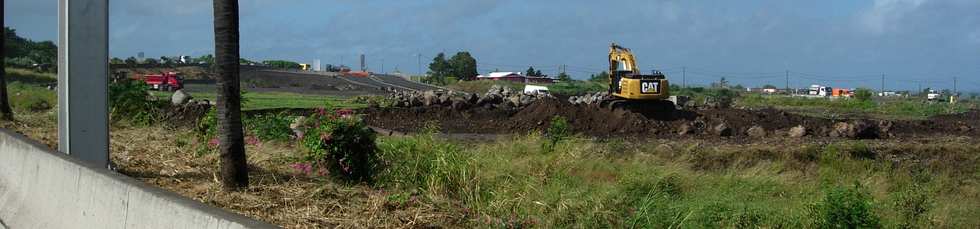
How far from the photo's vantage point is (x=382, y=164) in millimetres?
11352

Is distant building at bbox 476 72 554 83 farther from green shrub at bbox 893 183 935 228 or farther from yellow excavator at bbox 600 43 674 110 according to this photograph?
green shrub at bbox 893 183 935 228

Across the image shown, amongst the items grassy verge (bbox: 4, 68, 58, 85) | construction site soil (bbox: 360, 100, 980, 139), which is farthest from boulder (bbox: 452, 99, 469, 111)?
grassy verge (bbox: 4, 68, 58, 85)

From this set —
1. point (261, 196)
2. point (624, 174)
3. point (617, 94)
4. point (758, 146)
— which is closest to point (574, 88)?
point (617, 94)

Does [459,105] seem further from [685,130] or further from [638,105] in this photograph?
[685,130]

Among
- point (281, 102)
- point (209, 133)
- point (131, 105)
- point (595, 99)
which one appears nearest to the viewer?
point (209, 133)

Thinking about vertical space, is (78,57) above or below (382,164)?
above

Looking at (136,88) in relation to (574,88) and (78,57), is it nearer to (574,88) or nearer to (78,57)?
(78,57)

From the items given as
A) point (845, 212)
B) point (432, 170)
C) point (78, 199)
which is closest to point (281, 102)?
point (432, 170)

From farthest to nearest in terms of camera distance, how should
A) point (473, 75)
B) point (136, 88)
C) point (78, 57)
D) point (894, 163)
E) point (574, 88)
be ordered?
point (473, 75)
point (574, 88)
point (894, 163)
point (136, 88)
point (78, 57)

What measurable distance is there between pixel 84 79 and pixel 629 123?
69.0 feet

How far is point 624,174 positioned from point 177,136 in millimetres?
7515

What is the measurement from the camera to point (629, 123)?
30109 mm

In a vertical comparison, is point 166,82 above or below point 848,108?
above

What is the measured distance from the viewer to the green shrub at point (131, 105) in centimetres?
1962
